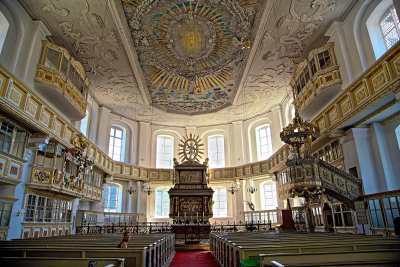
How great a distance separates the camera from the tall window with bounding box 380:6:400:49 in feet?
32.8

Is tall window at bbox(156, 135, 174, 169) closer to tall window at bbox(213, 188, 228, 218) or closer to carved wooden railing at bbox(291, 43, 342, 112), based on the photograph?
tall window at bbox(213, 188, 228, 218)

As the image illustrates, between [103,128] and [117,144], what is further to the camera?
[117,144]

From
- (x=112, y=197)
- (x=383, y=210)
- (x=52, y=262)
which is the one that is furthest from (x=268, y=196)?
(x=52, y=262)

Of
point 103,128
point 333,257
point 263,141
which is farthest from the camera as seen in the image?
point 263,141

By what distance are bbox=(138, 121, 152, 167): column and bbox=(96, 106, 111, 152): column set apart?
329cm

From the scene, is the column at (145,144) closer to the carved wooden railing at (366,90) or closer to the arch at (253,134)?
the arch at (253,134)

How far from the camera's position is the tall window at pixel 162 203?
23.3 meters

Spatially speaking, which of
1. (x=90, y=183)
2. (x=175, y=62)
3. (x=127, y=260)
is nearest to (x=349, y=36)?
(x=175, y=62)

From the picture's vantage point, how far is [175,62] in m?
16.7

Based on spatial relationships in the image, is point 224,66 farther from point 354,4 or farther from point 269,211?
point 269,211

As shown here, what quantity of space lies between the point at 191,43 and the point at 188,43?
0.18 metres

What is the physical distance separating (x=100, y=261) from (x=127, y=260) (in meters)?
0.97

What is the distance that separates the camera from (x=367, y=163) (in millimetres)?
10773

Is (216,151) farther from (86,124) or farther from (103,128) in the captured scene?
(86,124)
